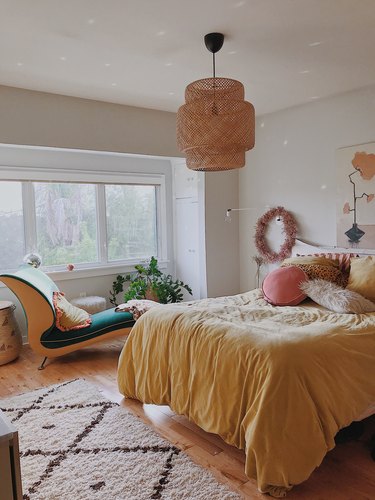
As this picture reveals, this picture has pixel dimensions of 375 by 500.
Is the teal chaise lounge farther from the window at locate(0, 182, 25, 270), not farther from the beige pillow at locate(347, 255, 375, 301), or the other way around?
the beige pillow at locate(347, 255, 375, 301)

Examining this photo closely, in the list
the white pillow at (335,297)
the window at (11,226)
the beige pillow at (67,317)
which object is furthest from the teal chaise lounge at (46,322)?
the white pillow at (335,297)

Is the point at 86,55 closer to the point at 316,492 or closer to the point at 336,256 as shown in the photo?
the point at 336,256

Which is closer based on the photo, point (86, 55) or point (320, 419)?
point (320, 419)

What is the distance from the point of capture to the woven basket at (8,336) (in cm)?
409

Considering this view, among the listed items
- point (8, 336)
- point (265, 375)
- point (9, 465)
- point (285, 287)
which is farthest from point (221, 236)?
point (9, 465)

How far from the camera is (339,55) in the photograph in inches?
127

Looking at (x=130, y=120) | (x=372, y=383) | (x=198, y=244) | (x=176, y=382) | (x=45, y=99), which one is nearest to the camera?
(x=372, y=383)

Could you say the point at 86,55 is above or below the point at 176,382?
above

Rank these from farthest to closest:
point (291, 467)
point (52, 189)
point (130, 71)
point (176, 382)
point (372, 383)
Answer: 1. point (52, 189)
2. point (130, 71)
3. point (176, 382)
4. point (372, 383)
5. point (291, 467)

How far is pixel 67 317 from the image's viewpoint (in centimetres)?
407

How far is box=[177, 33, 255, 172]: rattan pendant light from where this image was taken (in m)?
2.82

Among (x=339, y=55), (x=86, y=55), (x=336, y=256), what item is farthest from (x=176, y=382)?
(x=339, y=55)

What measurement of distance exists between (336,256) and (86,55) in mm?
2708

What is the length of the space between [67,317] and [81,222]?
1545 millimetres
